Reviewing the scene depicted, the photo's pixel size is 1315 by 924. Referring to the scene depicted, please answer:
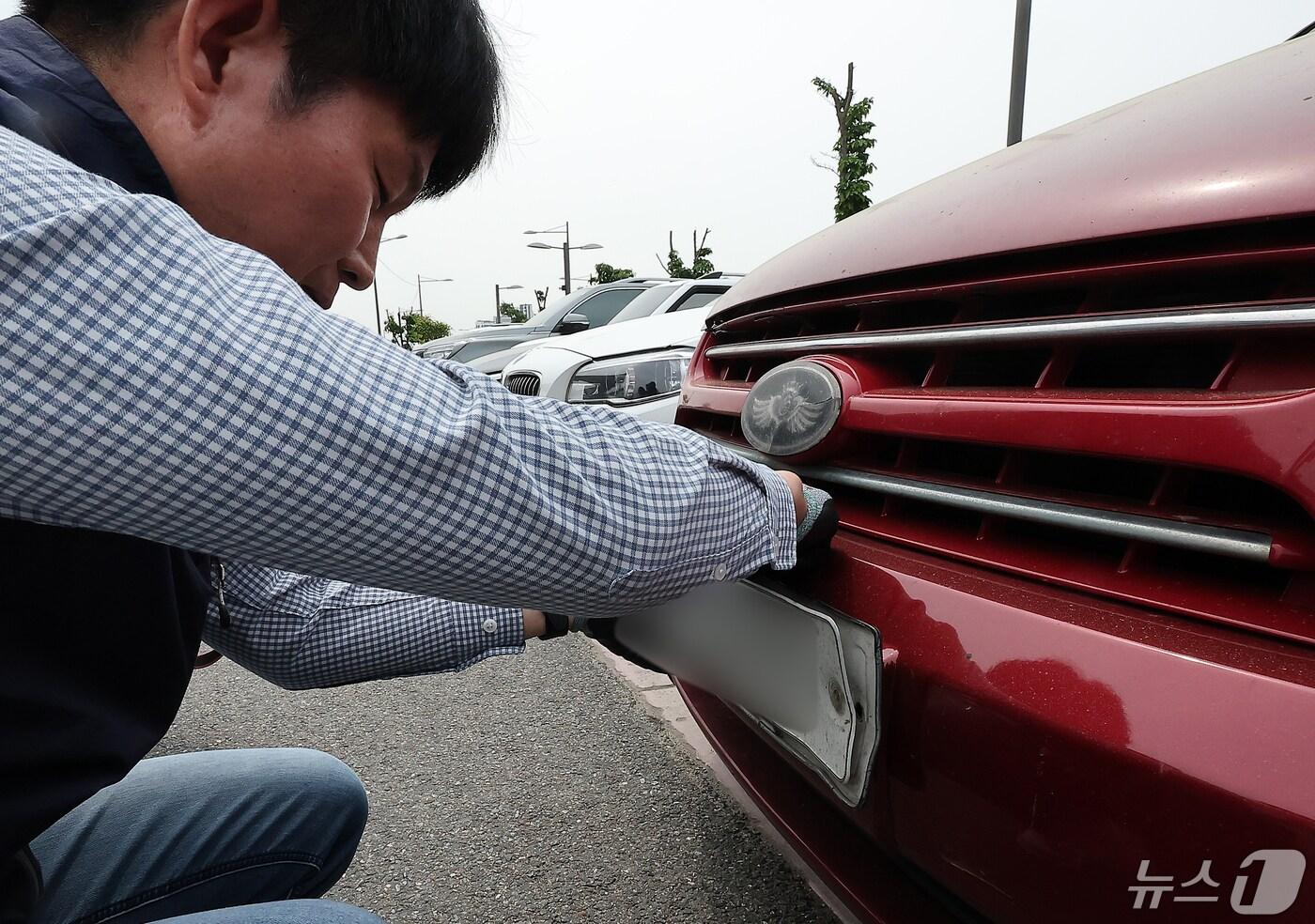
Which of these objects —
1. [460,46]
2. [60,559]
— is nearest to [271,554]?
[60,559]

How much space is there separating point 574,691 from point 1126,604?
201cm

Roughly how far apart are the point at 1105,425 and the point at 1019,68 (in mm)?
6787

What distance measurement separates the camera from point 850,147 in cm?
1833

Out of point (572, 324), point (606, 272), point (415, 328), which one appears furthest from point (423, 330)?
point (572, 324)

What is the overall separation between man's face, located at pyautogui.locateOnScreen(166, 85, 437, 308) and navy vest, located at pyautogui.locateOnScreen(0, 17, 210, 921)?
61 millimetres

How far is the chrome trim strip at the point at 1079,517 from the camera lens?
2.51 ft

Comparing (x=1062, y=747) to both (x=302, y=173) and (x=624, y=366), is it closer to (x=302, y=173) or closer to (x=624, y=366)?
(x=302, y=173)

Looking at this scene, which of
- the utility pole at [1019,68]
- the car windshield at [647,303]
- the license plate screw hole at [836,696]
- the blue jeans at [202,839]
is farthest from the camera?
the car windshield at [647,303]

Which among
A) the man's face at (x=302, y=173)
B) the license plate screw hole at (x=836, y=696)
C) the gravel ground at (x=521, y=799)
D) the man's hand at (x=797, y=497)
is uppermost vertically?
the man's face at (x=302, y=173)

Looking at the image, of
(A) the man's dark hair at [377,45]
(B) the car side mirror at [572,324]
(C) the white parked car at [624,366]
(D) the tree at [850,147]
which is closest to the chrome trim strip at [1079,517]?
(A) the man's dark hair at [377,45]

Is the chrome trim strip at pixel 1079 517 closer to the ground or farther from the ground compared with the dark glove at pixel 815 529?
farther from the ground

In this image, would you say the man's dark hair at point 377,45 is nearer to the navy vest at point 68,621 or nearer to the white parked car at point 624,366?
the navy vest at point 68,621

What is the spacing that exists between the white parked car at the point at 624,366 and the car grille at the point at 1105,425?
2.13 meters

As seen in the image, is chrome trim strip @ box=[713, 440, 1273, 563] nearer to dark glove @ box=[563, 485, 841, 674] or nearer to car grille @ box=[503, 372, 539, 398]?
dark glove @ box=[563, 485, 841, 674]
